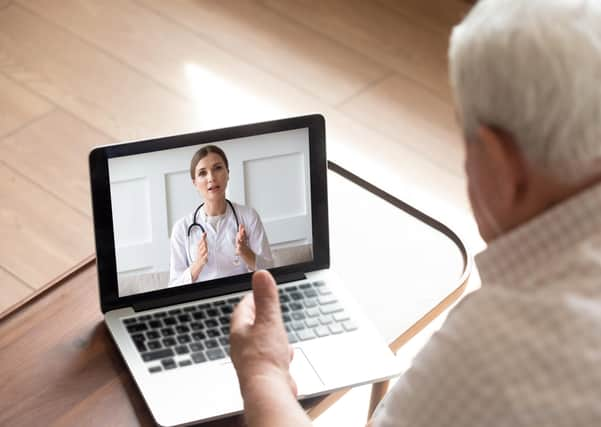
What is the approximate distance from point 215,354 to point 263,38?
1.65 m

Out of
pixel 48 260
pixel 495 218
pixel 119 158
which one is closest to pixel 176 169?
pixel 119 158

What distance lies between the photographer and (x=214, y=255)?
4.33 ft

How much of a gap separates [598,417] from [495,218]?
0.66 ft

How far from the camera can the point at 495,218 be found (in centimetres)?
90

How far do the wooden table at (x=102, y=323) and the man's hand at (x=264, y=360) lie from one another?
0.11 m

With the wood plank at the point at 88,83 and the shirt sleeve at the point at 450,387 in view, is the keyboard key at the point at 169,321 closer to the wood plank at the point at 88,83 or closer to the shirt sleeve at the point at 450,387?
the shirt sleeve at the point at 450,387

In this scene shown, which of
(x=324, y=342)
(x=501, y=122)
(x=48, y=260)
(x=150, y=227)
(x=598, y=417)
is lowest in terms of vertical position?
(x=48, y=260)

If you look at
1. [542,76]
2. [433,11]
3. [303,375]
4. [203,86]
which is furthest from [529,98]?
[433,11]

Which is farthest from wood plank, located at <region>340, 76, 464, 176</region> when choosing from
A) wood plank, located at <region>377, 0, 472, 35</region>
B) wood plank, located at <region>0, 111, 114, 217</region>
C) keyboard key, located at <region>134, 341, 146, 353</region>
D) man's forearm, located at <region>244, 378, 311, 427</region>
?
man's forearm, located at <region>244, 378, 311, 427</region>

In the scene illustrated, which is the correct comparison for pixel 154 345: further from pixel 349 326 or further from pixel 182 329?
pixel 349 326

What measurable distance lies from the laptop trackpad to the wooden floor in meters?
1.01

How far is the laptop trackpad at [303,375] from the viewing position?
1216 mm

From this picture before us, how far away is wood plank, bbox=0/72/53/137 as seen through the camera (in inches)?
96.3

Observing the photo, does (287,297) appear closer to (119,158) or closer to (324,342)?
(324,342)
